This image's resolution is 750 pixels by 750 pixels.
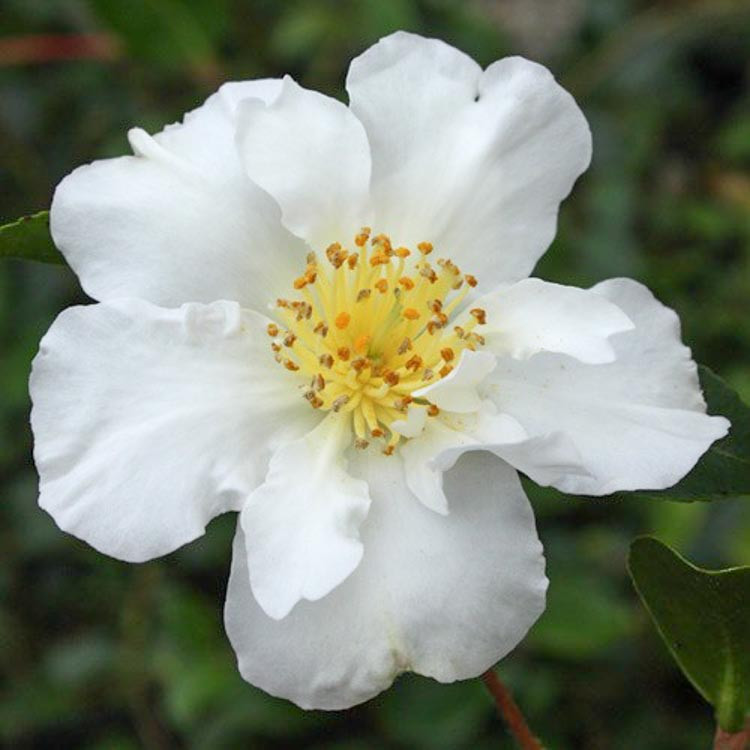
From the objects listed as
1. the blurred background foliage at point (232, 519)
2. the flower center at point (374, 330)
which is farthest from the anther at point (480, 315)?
the blurred background foliage at point (232, 519)

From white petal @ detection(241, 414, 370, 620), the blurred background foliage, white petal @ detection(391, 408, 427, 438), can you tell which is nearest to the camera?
white petal @ detection(241, 414, 370, 620)

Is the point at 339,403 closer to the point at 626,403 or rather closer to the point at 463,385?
the point at 463,385

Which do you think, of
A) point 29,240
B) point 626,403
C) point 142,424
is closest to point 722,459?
point 626,403

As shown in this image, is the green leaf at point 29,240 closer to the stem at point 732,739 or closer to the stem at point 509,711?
the stem at point 509,711

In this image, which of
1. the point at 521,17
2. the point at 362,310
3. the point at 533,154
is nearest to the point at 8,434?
the point at 362,310

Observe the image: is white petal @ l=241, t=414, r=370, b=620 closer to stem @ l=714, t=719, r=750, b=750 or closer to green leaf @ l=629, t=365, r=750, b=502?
green leaf @ l=629, t=365, r=750, b=502

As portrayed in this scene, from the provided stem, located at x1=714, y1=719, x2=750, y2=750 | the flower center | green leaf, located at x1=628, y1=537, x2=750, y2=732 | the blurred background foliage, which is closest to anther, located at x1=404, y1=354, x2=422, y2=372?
the flower center
